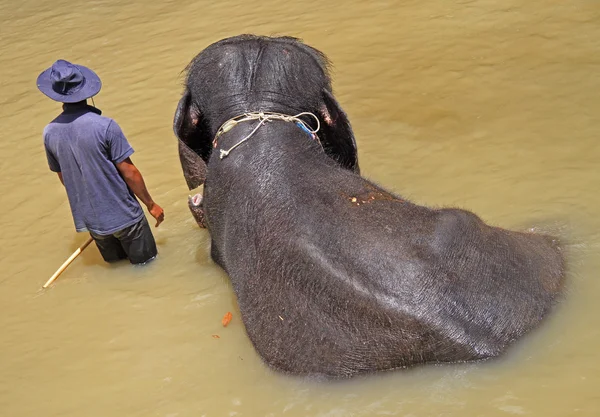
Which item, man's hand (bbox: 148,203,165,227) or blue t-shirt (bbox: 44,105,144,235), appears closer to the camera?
blue t-shirt (bbox: 44,105,144,235)

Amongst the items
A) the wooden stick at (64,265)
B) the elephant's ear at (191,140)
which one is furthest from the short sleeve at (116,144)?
the wooden stick at (64,265)

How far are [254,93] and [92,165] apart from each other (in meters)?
1.07

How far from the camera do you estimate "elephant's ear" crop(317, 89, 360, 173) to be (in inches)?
178

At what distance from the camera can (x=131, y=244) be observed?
4.95 metres

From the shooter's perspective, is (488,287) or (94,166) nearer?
(488,287)

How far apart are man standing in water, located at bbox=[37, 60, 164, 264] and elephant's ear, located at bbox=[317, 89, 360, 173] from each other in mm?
1181

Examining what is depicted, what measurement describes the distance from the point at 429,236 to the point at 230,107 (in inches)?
61.4

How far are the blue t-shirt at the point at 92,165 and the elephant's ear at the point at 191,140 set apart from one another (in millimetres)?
351

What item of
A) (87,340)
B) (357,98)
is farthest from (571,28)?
(87,340)

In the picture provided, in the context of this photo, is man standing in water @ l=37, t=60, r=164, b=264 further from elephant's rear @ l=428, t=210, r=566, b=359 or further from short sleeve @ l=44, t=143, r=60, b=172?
elephant's rear @ l=428, t=210, r=566, b=359

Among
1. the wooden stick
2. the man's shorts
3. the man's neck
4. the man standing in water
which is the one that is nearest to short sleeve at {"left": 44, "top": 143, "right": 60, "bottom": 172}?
the man standing in water

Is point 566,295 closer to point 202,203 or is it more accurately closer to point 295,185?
point 295,185

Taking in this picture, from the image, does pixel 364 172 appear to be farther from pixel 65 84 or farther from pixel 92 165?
pixel 65 84

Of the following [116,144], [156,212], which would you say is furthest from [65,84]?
[156,212]
